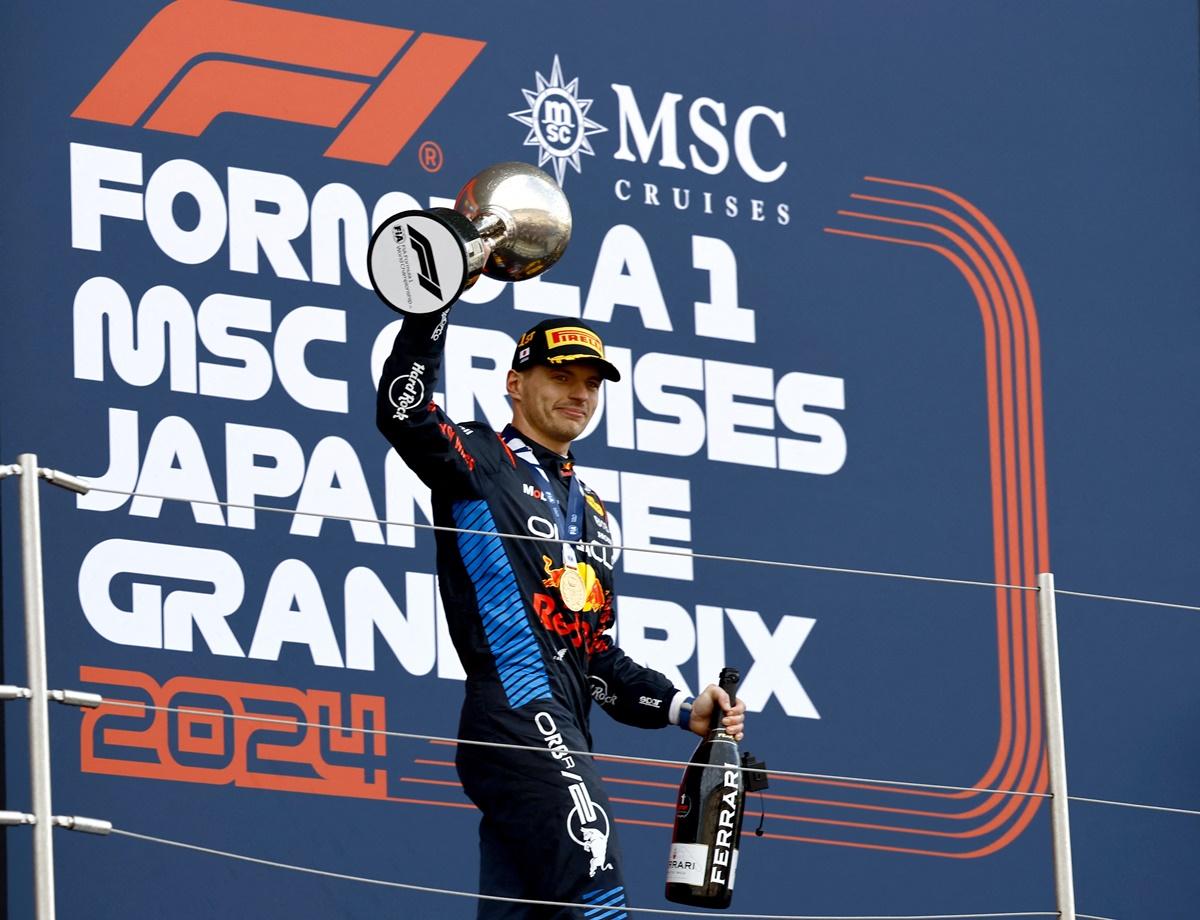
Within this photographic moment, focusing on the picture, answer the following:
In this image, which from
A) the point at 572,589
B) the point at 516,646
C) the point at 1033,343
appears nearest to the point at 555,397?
the point at 572,589

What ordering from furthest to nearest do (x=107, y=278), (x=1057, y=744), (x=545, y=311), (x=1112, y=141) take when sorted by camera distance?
(x=1112, y=141) → (x=545, y=311) → (x=107, y=278) → (x=1057, y=744)

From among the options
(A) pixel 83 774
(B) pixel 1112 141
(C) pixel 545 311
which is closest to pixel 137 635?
(A) pixel 83 774

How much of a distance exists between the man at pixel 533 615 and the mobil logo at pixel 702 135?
64.0 inches

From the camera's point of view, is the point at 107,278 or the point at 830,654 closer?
the point at 107,278

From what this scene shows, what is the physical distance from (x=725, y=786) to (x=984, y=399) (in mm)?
2166

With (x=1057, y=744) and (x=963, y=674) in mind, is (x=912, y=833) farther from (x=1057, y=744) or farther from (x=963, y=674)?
(x=1057, y=744)

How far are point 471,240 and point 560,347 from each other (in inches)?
11.1

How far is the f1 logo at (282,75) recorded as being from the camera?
5.01 m

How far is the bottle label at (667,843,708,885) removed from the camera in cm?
384

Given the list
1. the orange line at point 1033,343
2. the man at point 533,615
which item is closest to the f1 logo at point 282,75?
the orange line at point 1033,343

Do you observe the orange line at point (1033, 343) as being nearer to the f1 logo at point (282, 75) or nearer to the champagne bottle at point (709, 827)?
the f1 logo at point (282, 75)

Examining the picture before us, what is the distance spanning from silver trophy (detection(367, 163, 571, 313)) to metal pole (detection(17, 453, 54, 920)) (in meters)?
0.57

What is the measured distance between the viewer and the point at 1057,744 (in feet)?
12.4

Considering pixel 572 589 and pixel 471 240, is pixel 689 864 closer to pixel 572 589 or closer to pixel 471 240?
pixel 572 589
